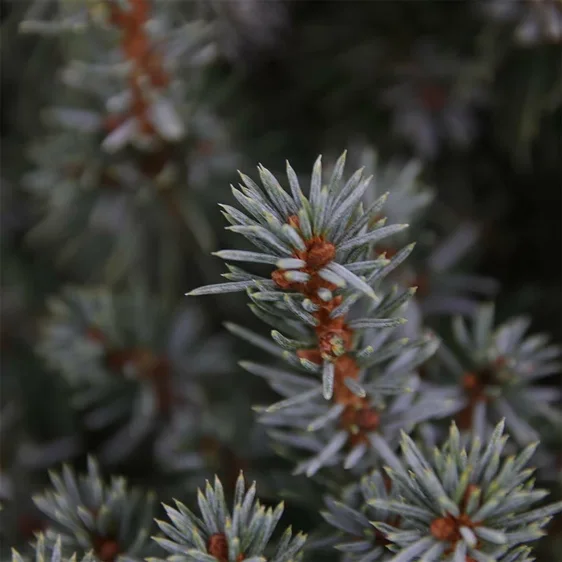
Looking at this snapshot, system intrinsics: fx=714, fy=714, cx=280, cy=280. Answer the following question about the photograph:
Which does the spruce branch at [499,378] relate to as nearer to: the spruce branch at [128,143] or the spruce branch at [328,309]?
the spruce branch at [328,309]

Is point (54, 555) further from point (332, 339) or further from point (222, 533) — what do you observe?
point (332, 339)

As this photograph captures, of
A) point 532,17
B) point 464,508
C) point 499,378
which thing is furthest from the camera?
point 532,17

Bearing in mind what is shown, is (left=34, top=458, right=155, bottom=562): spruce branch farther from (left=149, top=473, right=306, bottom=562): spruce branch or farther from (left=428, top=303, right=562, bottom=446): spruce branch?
(left=428, top=303, right=562, bottom=446): spruce branch

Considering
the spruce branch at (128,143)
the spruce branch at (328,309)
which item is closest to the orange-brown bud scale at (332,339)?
the spruce branch at (328,309)

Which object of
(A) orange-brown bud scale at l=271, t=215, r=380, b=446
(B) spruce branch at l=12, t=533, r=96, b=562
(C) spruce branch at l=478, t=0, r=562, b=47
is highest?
(C) spruce branch at l=478, t=0, r=562, b=47

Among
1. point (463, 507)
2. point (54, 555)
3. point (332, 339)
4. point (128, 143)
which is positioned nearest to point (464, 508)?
point (463, 507)

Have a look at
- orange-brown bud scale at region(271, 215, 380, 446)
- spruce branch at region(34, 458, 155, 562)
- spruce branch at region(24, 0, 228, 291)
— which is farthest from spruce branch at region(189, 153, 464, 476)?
spruce branch at region(24, 0, 228, 291)

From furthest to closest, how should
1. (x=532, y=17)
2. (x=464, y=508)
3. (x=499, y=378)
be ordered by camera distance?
(x=532, y=17), (x=499, y=378), (x=464, y=508)
